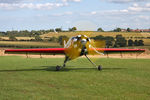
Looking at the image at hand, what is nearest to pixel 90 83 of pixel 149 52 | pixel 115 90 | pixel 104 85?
pixel 104 85

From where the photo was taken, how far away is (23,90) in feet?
35.0

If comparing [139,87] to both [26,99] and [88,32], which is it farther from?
[88,32]

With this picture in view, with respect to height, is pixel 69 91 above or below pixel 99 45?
below

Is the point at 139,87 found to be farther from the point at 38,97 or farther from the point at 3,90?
the point at 3,90

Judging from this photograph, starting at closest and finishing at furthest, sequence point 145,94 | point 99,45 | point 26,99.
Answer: point 26,99 < point 145,94 < point 99,45

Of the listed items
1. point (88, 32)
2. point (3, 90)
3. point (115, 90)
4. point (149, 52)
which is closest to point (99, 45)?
point (88, 32)

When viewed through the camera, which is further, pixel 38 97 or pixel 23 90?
pixel 23 90

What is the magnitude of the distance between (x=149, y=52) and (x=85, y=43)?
38.3 meters

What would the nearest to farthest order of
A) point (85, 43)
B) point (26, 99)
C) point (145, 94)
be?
point (26, 99), point (145, 94), point (85, 43)

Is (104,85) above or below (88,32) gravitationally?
below

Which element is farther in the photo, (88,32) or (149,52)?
(149,52)

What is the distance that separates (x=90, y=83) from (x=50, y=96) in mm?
3446

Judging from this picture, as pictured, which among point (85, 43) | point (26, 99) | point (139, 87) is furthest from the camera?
point (85, 43)

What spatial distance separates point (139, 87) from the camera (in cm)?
1146
